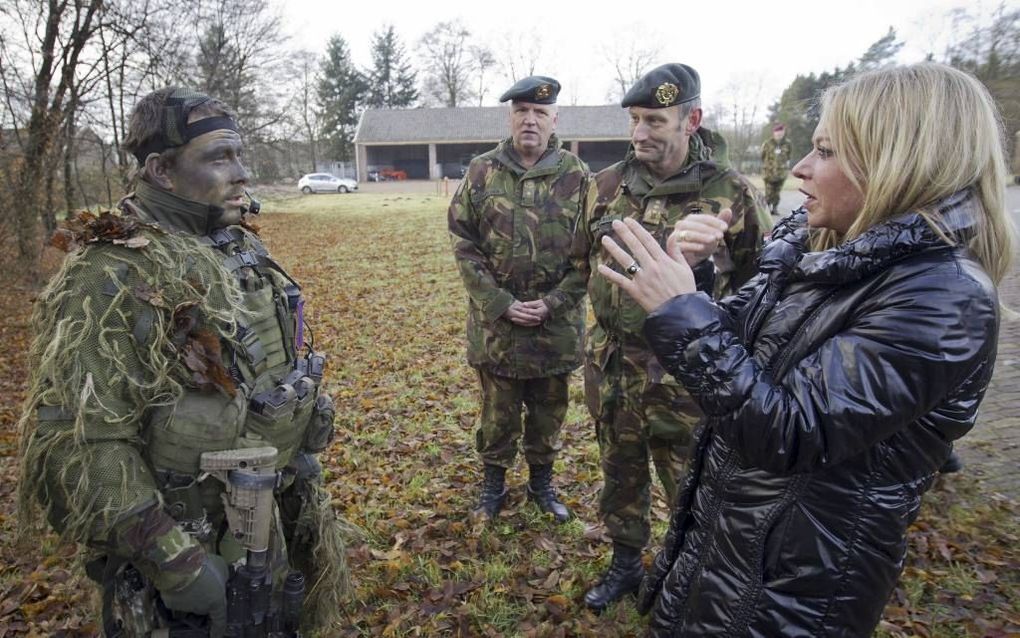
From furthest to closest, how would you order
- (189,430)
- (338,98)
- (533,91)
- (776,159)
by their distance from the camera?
1. (338,98)
2. (776,159)
3. (533,91)
4. (189,430)

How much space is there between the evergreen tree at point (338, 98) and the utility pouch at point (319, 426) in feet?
183

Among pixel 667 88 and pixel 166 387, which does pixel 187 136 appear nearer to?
pixel 166 387

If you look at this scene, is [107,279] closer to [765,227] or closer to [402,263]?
[765,227]

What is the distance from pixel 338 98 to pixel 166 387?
59176mm

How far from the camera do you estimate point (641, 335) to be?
2.81 m

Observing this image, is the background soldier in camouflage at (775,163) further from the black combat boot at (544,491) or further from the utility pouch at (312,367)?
the utility pouch at (312,367)

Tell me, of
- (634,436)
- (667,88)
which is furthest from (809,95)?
(634,436)

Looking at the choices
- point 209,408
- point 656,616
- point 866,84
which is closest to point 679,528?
point 656,616

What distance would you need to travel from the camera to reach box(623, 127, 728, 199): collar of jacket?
9.31 ft

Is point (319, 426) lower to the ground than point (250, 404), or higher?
lower

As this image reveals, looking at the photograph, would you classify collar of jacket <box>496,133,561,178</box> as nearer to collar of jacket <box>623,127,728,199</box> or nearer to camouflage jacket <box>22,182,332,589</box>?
collar of jacket <box>623,127,728,199</box>

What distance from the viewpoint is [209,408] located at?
1965 millimetres

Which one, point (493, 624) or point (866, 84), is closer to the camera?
point (866, 84)

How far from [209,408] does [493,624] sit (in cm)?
195
